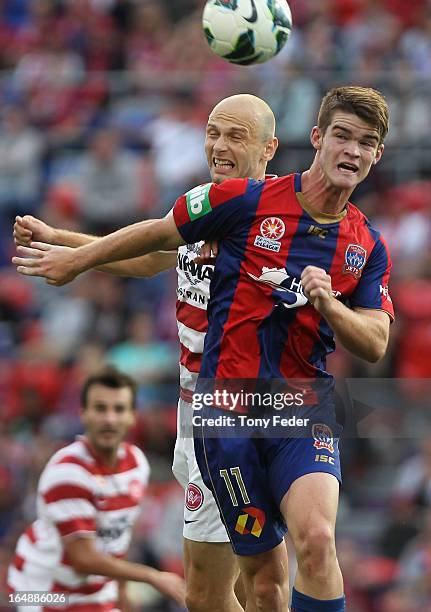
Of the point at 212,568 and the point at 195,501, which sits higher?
the point at 195,501

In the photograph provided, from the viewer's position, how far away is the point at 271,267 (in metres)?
5.54

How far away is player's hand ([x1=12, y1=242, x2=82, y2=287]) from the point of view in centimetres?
545

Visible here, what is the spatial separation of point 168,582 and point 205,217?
2.15 m

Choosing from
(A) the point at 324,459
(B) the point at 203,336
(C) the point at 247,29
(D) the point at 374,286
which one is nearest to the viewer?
(A) the point at 324,459

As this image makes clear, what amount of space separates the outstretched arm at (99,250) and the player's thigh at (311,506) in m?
1.14

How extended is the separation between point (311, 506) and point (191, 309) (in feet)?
5.06

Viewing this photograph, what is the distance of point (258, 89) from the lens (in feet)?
40.9

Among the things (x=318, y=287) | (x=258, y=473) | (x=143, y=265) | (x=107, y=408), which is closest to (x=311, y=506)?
(x=258, y=473)

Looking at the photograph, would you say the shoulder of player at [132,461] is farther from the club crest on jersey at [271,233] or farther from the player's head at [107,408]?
the club crest on jersey at [271,233]

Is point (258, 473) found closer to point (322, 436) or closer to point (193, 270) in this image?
point (322, 436)

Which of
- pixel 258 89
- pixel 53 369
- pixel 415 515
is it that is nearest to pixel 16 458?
pixel 53 369

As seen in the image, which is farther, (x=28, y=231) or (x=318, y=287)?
(x=28, y=231)

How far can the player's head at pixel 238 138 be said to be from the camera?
6438mm

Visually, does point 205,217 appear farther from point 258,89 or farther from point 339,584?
point 258,89
